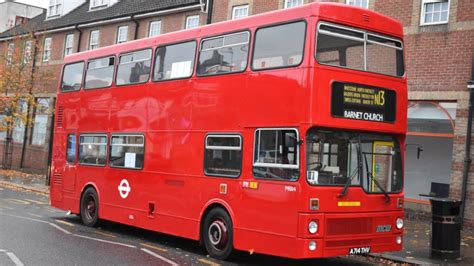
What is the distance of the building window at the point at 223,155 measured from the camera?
941 centimetres

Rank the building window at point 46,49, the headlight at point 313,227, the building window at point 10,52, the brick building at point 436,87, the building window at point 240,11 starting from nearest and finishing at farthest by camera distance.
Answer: the headlight at point 313,227 < the brick building at point 436,87 < the building window at point 240,11 < the building window at point 10,52 < the building window at point 46,49

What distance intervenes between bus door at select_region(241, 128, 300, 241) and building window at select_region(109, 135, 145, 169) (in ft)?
11.4

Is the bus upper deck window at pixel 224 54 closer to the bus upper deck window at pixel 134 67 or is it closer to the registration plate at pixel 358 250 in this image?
the bus upper deck window at pixel 134 67

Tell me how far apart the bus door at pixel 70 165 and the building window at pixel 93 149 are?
31 cm

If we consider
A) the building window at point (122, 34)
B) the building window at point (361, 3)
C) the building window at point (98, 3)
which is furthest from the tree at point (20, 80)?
the building window at point (361, 3)

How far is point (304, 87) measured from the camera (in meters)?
8.35

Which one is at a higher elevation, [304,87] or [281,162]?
[304,87]

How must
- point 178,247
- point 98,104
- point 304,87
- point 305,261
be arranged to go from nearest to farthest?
point 304,87 → point 305,261 → point 178,247 → point 98,104

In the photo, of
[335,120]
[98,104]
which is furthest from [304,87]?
[98,104]

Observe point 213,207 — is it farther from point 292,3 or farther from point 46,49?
point 46,49

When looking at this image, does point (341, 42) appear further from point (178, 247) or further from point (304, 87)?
point (178, 247)

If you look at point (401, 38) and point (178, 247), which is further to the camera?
point (178, 247)

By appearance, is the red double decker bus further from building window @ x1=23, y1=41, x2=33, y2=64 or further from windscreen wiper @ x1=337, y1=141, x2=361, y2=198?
building window @ x1=23, y1=41, x2=33, y2=64

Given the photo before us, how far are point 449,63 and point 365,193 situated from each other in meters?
7.70
